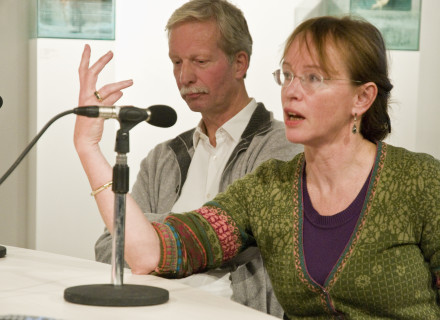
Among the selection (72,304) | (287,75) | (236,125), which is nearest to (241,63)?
(236,125)

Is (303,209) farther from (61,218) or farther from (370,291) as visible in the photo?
(61,218)

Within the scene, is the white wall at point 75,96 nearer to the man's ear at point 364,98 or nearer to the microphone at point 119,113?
the man's ear at point 364,98

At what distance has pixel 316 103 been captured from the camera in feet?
6.03

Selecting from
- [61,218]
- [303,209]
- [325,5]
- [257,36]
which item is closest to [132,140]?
[61,218]

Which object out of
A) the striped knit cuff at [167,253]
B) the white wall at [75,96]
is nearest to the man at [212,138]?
the striped knit cuff at [167,253]

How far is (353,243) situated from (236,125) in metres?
0.93

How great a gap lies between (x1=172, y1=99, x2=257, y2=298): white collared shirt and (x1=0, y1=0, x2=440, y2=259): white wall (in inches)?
Result: 44.9

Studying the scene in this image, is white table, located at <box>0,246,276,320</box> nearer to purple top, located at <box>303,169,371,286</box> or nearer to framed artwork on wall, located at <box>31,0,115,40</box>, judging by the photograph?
purple top, located at <box>303,169,371,286</box>

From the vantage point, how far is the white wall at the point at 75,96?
3777 mm

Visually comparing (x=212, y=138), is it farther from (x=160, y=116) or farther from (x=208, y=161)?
(x=160, y=116)

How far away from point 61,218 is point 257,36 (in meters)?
1.38

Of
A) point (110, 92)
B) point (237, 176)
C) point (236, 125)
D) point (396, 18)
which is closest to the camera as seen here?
point (110, 92)

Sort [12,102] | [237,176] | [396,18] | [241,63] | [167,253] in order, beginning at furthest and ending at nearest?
[12,102] < [396,18] < [241,63] < [237,176] < [167,253]

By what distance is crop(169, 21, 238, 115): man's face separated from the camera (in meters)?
2.68
